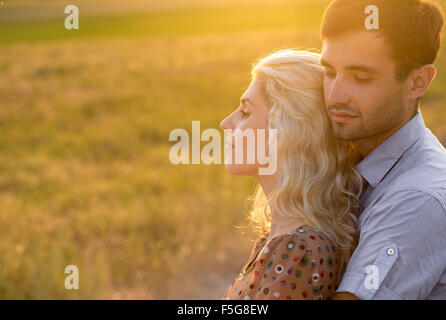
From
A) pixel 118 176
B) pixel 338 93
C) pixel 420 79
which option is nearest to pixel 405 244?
pixel 338 93

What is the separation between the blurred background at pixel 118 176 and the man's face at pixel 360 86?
687 millimetres

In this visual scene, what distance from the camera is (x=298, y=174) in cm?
231

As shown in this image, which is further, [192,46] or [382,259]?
[192,46]

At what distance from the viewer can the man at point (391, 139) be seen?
1.89 metres

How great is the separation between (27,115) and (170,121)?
3967 millimetres

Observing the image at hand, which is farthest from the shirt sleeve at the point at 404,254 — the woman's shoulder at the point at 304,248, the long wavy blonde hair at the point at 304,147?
the long wavy blonde hair at the point at 304,147

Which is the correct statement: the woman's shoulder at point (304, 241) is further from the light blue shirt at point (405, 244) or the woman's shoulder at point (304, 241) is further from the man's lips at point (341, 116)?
the man's lips at point (341, 116)

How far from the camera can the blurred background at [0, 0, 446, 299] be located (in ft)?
16.3

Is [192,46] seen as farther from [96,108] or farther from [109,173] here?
[109,173]

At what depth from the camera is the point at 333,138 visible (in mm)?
2383

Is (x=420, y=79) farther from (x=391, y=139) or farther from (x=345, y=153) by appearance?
(x=345, y=153)

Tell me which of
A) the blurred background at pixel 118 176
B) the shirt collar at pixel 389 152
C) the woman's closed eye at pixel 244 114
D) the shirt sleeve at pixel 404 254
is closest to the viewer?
the shirt sleeve at pixel 404 254

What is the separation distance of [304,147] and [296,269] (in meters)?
0.58

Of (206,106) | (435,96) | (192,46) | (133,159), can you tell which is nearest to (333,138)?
(133,159)
